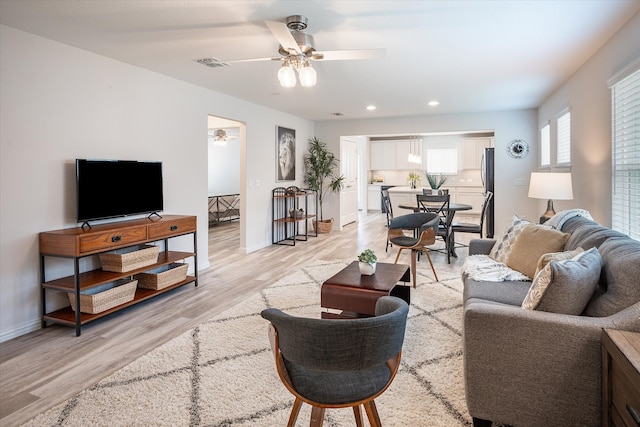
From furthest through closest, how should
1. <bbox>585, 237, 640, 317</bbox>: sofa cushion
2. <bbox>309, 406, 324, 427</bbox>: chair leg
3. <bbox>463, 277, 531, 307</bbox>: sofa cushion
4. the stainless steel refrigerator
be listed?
the stainless steel refrigerator, <bbox>463, 277, 531, 307</bbox>: sofa cushion, <bbox>585, 237, 640, 317</bbox>: sofa cushion, <bbox>309, 406, 324, 427</bbox>: chair leg

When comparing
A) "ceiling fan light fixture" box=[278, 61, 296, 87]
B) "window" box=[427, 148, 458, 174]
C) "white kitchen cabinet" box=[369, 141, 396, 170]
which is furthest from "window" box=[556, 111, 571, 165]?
"white kitchen cabinet" box=[369, 141, 396, 170]

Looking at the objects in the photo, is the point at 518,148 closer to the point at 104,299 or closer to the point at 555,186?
the point at 555,186

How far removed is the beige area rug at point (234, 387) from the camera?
6.26ft

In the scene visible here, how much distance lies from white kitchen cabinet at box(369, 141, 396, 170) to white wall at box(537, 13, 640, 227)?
7.19m

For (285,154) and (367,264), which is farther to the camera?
(285,154)

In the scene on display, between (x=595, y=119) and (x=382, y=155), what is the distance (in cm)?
839

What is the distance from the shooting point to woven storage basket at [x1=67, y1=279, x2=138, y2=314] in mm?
3064

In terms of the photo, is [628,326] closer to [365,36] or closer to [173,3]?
[365,36]

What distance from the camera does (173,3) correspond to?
8.48 feet

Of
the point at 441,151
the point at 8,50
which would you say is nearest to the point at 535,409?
the point at 8,50

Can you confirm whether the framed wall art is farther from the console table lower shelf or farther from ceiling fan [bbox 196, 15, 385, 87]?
ceiling fan [bbox 196, 15, 385, 87]

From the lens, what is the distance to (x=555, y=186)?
3936 millimetres

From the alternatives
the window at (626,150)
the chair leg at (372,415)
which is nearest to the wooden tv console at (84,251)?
the chair leg at (372,415)

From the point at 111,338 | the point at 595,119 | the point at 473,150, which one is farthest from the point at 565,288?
the point at 473,150
